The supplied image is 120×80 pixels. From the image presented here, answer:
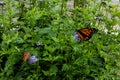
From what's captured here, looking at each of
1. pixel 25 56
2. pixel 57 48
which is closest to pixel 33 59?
pixel 25 56

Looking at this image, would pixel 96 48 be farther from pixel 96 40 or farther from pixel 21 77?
pixel 21 77

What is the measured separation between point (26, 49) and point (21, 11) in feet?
1.91

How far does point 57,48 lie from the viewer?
7.18 ft

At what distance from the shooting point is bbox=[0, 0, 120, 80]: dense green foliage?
218 cm

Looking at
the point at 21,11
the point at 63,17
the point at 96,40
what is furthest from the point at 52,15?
the point at 96,40

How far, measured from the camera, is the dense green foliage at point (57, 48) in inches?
85.9

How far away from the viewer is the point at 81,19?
2.59 m

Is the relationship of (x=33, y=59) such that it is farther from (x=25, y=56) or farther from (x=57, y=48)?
(x=57, y=48)

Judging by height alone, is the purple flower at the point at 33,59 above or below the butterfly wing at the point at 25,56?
below

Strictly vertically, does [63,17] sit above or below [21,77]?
above

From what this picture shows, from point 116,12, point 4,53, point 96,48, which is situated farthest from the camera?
point 116,12

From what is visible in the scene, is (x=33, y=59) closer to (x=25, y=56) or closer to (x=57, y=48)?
(x=25, y=56)

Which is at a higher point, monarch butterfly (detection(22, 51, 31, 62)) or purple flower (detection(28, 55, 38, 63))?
monarch butterfly (detection(22, 51, 31, 62))

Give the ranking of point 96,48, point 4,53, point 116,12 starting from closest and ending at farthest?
point 4,53, point 96,48, point 116,12
